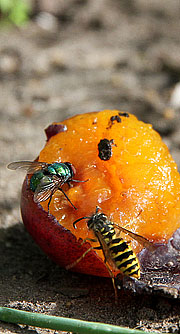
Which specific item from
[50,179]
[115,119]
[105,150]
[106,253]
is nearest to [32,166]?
[50,179]

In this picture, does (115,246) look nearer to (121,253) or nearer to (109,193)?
(121,253)

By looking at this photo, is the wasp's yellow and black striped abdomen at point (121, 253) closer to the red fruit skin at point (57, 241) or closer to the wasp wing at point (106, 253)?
the wasp wing at point (106, 253)

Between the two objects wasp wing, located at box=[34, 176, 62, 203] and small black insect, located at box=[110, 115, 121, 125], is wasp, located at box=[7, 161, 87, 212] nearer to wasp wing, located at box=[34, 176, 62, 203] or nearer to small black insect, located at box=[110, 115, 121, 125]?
wasp wing, located at box=[34, 176, 62, 203]

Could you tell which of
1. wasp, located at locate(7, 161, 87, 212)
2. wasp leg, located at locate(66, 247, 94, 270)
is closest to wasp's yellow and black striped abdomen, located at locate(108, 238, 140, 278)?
wasp leg, located at locate(66, 247, 94, 270)

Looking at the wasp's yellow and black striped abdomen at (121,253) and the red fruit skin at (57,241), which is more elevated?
the red fruit skin at (57,241)

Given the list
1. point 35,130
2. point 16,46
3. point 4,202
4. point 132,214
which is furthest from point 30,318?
point 16,46

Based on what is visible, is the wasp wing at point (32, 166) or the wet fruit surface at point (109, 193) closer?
the wet fruit surface at point (109, 193)

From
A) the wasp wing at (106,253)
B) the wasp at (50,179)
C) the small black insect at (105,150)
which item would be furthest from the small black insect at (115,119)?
the wasp wing at (106,253)
